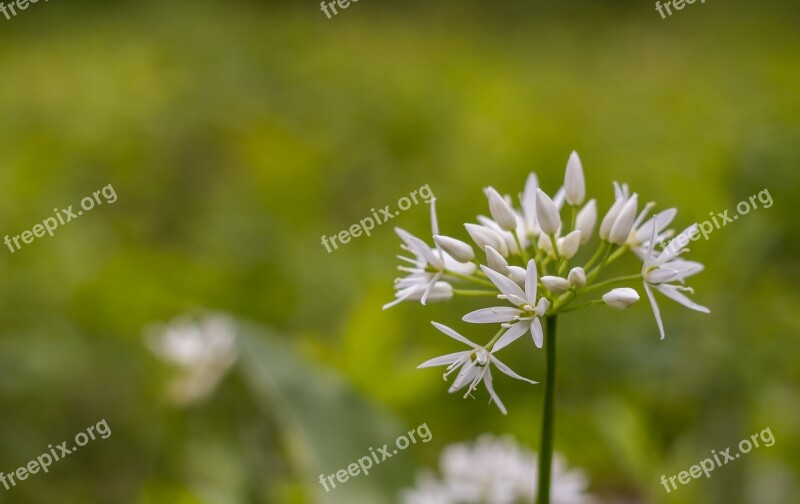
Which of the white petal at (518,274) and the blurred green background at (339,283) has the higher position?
the blurred green background at (339,283)

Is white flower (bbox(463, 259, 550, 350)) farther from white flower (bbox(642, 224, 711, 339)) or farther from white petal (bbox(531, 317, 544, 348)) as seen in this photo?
white flower (bbox(642, 224, 711, 339))

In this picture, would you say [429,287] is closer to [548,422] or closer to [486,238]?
[486,238]

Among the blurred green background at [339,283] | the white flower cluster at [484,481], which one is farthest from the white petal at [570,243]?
the blurred green background at [339,283]

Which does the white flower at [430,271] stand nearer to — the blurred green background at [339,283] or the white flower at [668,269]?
the white flower at [668,269]

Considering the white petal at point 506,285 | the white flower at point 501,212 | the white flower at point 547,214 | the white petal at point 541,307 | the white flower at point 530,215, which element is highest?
the white flower at point 530,215

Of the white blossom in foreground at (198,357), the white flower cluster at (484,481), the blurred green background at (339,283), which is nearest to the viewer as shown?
the white flower cluster at (484,481)

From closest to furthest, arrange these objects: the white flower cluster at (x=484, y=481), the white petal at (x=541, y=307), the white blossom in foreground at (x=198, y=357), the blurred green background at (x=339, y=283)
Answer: the white petal at (x=541, y=307), the white flower cluster at (x=484, y=481), the blurred green background at (x=339, y=283), the white blossom in foreground at (x=198, y=357)
